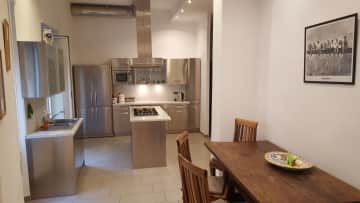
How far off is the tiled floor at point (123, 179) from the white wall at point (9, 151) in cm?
133

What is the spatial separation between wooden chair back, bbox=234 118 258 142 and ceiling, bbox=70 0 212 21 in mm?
2853

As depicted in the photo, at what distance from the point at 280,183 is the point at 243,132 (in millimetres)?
1230

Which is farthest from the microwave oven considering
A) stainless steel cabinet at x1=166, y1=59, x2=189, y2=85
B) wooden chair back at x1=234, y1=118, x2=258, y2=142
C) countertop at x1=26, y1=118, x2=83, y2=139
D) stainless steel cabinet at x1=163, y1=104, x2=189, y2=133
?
wooden chair back at x1=234, y1=118, x2=258, y2=142

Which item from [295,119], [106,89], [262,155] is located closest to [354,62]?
[295,119]

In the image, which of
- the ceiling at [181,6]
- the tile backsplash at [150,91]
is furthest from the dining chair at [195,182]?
the tile backsplash at [150,91]

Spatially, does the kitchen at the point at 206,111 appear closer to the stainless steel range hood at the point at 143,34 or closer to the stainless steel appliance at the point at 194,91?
the stainless steel range hood at the point at 143,34

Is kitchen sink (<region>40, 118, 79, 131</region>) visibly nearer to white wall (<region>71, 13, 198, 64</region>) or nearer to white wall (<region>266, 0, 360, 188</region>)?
white wall (<region>71, 13, 198, 64</region>)

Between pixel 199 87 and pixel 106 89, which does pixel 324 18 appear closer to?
pixel 199 87

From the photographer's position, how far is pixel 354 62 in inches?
74.3

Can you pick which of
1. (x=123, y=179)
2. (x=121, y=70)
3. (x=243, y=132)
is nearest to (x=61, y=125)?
(x=123, y=179)

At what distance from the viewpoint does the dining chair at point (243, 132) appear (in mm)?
2969

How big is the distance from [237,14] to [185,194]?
7.44 ft

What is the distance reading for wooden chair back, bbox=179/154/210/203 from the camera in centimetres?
171

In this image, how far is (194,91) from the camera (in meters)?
6.70
